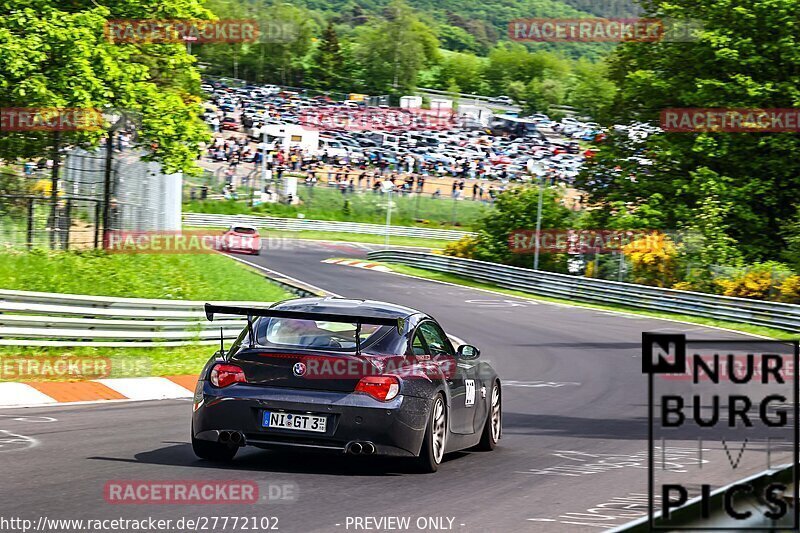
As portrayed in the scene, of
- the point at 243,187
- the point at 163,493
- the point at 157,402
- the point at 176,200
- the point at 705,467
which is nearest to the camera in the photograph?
the point at 163,493

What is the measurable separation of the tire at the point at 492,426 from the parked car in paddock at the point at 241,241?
4188cm

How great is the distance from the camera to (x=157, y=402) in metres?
14.3

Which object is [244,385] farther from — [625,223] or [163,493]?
[625,223]

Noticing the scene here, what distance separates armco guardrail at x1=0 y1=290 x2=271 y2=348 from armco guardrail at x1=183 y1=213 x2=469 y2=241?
4563cm

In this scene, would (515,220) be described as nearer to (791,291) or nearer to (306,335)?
(791,291)

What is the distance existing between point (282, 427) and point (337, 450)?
1.44 ft

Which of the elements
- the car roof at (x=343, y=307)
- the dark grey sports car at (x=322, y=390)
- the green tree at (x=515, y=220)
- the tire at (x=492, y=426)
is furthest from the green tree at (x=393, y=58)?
the dark grey sports car at (x=322, y=390)

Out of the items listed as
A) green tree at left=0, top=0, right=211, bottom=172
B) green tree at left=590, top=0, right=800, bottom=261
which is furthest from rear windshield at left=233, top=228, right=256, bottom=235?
green tree at left=0, top=0, right=211, bottom=172

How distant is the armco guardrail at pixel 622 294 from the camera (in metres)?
34.1

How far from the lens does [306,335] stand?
916 centimetres

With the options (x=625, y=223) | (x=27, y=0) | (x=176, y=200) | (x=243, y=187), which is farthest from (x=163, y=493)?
(x=243, y=187)

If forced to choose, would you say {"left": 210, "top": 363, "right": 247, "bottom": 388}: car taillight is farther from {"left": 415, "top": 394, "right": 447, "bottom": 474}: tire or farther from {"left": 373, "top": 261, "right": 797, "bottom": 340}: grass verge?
{"left": 373, "top": 261, "right": 797, "bottom": 340}: grass verge

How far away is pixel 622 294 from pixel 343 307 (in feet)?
102

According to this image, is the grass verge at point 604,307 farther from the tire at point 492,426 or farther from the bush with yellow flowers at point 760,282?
the tire at point 492,426
